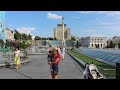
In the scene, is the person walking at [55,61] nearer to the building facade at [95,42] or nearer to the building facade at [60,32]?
the building facade at [60,32]

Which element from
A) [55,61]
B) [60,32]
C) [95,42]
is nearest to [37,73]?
[55,61]

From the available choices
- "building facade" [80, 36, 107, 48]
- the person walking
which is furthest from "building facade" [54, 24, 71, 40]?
the person walking

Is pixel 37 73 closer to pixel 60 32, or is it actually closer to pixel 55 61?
pixel 55 61

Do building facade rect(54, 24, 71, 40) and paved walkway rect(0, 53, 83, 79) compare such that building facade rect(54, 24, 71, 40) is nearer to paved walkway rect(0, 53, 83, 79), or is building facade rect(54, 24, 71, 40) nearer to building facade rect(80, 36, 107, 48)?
building facade rect(80, 36, 107, 48)

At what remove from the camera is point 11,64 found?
68.9 ft

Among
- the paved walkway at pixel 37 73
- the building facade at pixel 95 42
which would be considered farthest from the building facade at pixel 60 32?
the paved walkway at pixel 37 73

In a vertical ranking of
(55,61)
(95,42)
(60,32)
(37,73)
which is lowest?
(37,73)

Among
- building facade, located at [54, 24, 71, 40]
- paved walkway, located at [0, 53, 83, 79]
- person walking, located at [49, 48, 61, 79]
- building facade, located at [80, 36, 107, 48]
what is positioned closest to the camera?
person walking, located at [49, 48, 61, 79]

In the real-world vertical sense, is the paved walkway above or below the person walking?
below

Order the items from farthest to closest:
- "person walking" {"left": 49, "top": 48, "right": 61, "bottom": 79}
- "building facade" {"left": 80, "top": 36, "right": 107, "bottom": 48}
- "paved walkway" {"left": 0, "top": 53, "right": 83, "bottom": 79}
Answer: "building facade" {"left": 80, "top": 36, "right": 107, "bottom": 48} < "paved walkway" {"left": 0, "top": 53, "right": 83, "bottom": 79} < "person walking" {"left": 49, "top": 48, "right": 61, "bottom": 79}

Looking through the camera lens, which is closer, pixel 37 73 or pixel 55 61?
pixel 55 61
